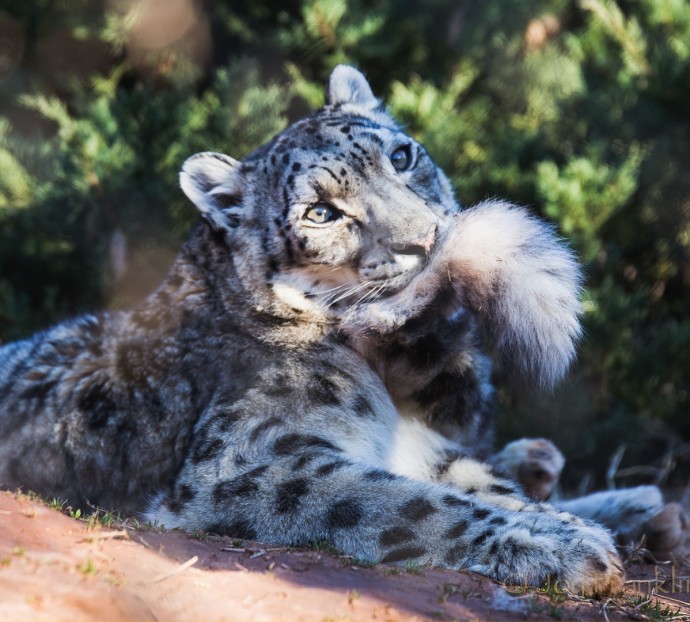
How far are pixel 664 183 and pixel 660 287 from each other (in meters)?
1.05

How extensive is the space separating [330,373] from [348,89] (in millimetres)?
2122

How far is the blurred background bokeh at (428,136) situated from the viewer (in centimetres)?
759

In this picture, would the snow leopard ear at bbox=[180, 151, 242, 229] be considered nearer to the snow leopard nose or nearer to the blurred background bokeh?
the snow leopard nose

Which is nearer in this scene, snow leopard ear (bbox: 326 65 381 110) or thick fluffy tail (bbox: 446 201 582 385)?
thick fluffy tail (bbox: 446 201 582 385)

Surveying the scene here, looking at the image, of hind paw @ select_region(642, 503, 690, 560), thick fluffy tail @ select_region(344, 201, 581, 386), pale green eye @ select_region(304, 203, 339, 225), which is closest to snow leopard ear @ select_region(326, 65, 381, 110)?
pale green eye @ select_region(304, 203, 339, 225)

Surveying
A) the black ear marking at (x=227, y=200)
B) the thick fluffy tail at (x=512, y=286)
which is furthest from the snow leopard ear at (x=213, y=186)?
the thick fluffy tail at (x=512, y=286)

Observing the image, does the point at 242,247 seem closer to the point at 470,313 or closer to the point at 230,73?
the point at 470,313

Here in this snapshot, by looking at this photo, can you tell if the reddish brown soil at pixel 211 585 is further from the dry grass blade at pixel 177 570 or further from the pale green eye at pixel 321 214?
the pale green eye at pixel 321 214

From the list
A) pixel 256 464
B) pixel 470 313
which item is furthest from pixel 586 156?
pixel 256 464

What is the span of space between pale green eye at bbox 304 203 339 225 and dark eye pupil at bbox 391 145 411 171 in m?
0.46

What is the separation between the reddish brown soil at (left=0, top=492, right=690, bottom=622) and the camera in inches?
105

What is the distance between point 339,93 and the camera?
5.80m

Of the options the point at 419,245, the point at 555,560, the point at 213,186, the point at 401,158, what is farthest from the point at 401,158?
the point at 555,560

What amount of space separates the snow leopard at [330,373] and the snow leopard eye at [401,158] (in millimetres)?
25
